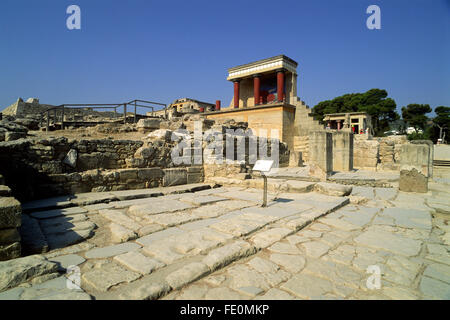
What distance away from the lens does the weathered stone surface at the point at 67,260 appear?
218cm

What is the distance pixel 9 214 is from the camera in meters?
2.18

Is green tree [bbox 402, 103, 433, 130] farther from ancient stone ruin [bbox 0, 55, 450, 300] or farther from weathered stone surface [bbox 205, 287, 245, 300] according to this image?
weathered stone surface [bbox 205, 287, 245, 300]

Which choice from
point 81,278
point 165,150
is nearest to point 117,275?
point 81,278

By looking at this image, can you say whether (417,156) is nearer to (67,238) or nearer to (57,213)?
(67,238)

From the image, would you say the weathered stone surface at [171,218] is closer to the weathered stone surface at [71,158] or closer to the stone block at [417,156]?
the weathered stone surface at [71,158]

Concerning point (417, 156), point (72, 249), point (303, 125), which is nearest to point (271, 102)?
point (303, 125)

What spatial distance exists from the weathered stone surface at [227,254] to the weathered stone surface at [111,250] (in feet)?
2.98

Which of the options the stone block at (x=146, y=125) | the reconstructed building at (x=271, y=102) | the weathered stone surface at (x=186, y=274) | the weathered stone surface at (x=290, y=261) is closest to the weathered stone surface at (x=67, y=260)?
the weathered stone surface at (x=186, y=274)

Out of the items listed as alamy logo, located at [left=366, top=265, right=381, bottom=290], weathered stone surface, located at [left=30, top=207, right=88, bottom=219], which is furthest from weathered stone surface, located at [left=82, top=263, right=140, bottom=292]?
weathered stone surface, located at [left=30, top=207, right=88, bottom=219]

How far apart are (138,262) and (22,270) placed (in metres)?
0.88

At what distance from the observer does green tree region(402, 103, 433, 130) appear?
39.2 m

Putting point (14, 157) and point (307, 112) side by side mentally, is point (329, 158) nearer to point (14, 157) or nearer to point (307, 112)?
point (14, 157)

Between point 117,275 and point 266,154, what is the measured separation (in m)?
10.6

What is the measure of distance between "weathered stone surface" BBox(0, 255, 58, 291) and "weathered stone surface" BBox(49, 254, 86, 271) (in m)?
0.15
